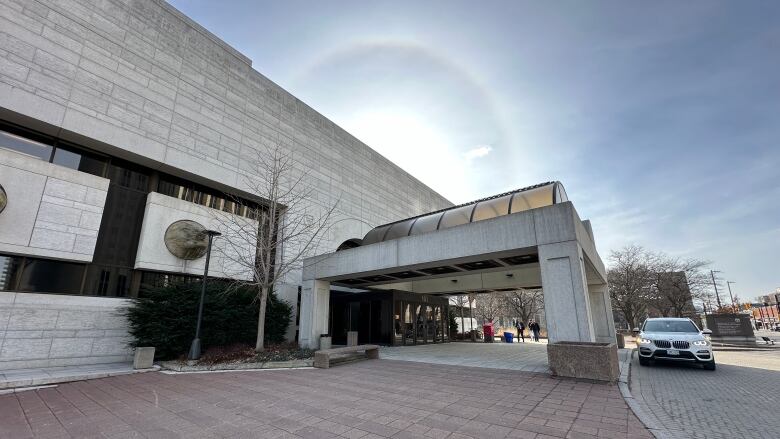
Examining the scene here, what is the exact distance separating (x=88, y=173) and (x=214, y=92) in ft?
23.4

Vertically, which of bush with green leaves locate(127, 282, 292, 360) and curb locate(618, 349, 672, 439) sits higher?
bush with green leaves locate(127, 282, 292, 360)

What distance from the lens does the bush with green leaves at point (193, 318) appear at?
12.8 meters

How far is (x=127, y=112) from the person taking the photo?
569 inches

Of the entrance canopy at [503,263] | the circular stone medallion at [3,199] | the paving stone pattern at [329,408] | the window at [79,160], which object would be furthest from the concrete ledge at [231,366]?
the window at [79,160]

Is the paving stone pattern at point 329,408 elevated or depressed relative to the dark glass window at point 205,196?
depressed

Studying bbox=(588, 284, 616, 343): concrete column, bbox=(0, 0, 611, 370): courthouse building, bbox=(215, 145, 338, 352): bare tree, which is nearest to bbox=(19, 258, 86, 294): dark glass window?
bbox=(0, 0, 611, 370): courthouse building

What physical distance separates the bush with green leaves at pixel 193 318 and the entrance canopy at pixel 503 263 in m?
2.35

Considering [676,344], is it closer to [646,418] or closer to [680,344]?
[680,344]

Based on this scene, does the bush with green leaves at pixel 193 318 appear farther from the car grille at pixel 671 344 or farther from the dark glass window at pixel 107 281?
the car grille at pixel 671 344

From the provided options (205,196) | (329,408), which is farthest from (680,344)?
(205,196)

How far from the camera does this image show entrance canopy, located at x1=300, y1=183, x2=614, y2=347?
9.56m

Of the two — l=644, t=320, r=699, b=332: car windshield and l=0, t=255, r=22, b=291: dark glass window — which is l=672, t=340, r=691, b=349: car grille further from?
l=0, t=255, r=22, b=291: dark glass window

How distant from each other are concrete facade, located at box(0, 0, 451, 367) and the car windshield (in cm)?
1671

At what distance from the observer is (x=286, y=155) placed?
67.2ft
